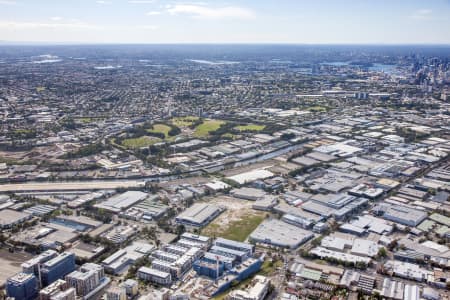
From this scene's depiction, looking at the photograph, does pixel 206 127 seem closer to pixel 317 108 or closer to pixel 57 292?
pixel 317 108

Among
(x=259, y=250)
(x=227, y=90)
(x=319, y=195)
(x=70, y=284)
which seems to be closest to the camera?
(x=70, y=284)

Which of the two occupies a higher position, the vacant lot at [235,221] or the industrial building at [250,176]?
the industrial building at [250,176]

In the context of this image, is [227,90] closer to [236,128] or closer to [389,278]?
[236,128]

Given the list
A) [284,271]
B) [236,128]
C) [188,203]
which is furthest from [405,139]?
[284,271]

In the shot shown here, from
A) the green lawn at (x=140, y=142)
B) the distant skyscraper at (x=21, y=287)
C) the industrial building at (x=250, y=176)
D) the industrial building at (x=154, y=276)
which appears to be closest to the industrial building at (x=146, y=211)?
the industrial building at (x=154, y=276)

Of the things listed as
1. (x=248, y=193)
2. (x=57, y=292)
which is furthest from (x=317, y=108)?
(x=57, y=292)

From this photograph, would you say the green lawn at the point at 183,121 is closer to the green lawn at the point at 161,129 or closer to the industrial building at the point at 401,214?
the green lawn at the point at 161,129
